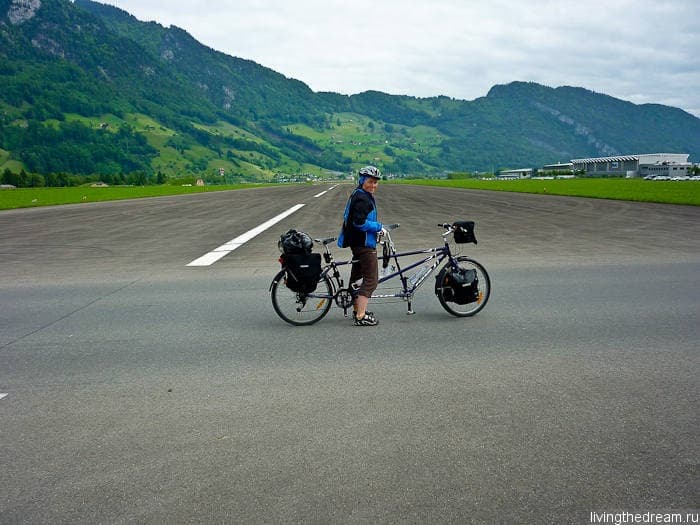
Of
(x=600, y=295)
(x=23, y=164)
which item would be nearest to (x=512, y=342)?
(x=600, y=295)

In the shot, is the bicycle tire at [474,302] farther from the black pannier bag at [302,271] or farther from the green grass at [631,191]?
the green grass at [631,191]

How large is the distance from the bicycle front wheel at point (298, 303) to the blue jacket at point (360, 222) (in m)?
0.67

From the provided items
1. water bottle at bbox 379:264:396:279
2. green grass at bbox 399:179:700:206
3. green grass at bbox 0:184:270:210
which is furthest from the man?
green grass at bbox 0:184:270:210

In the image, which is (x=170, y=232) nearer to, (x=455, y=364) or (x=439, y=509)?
(x=455, y=364)

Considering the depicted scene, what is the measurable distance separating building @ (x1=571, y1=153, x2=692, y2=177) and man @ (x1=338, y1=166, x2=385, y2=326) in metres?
139

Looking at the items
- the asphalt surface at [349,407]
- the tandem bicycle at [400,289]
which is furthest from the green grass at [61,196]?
the tandem bicycle at [400,289]

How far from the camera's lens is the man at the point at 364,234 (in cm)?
612

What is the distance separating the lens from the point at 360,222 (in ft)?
20.2

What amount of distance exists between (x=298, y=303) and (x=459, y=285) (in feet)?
6.94

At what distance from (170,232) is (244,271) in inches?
353

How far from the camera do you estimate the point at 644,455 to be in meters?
3.35

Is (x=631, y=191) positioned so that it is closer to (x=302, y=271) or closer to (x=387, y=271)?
(x=387, y=271)

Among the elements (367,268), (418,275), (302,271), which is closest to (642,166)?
(418,275)

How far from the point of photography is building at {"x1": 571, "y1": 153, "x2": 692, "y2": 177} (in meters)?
127
